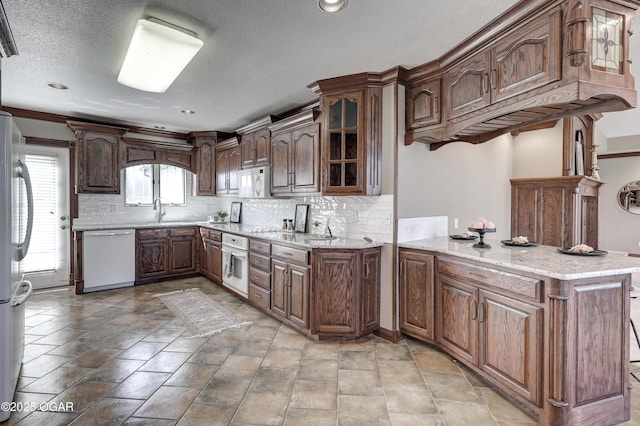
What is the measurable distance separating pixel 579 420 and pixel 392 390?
1.06 metres

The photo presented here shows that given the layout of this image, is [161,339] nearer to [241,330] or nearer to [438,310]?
[241,330]

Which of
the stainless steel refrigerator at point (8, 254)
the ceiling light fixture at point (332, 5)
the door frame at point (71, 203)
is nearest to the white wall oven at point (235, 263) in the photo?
the stainless steel refrigerator at point (8, 254)

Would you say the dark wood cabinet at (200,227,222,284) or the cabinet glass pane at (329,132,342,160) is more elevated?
the cabinet glass pane at (329,132,342,160)

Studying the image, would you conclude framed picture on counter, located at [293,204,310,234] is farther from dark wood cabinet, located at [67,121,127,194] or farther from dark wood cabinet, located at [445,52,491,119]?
dark wood cabinet, located at [67,121,127,194]

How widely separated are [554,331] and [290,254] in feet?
7.35

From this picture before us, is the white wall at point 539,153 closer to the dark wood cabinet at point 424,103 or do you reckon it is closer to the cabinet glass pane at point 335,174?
the dark wood cabinet at point 424,103

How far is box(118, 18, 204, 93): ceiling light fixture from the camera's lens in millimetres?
2227

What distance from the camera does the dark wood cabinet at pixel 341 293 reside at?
302 centimetres

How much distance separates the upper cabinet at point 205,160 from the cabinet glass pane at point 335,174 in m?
3.22

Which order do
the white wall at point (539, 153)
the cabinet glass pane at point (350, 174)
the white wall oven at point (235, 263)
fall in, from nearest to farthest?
the cabinet glass pane at point (350, 174), the white wall oven at point (235, 263), the white wall at point (539, 153)

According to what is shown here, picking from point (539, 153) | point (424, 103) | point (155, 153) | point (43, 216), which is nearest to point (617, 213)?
point (539, 153)

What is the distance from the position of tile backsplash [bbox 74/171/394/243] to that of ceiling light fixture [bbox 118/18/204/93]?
81.7 inches

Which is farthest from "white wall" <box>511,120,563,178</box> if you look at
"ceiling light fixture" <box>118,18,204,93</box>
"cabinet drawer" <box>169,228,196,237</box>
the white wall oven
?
"cabinet drawer" <box>169,228,196,237</box>

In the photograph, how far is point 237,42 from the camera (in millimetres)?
2498
